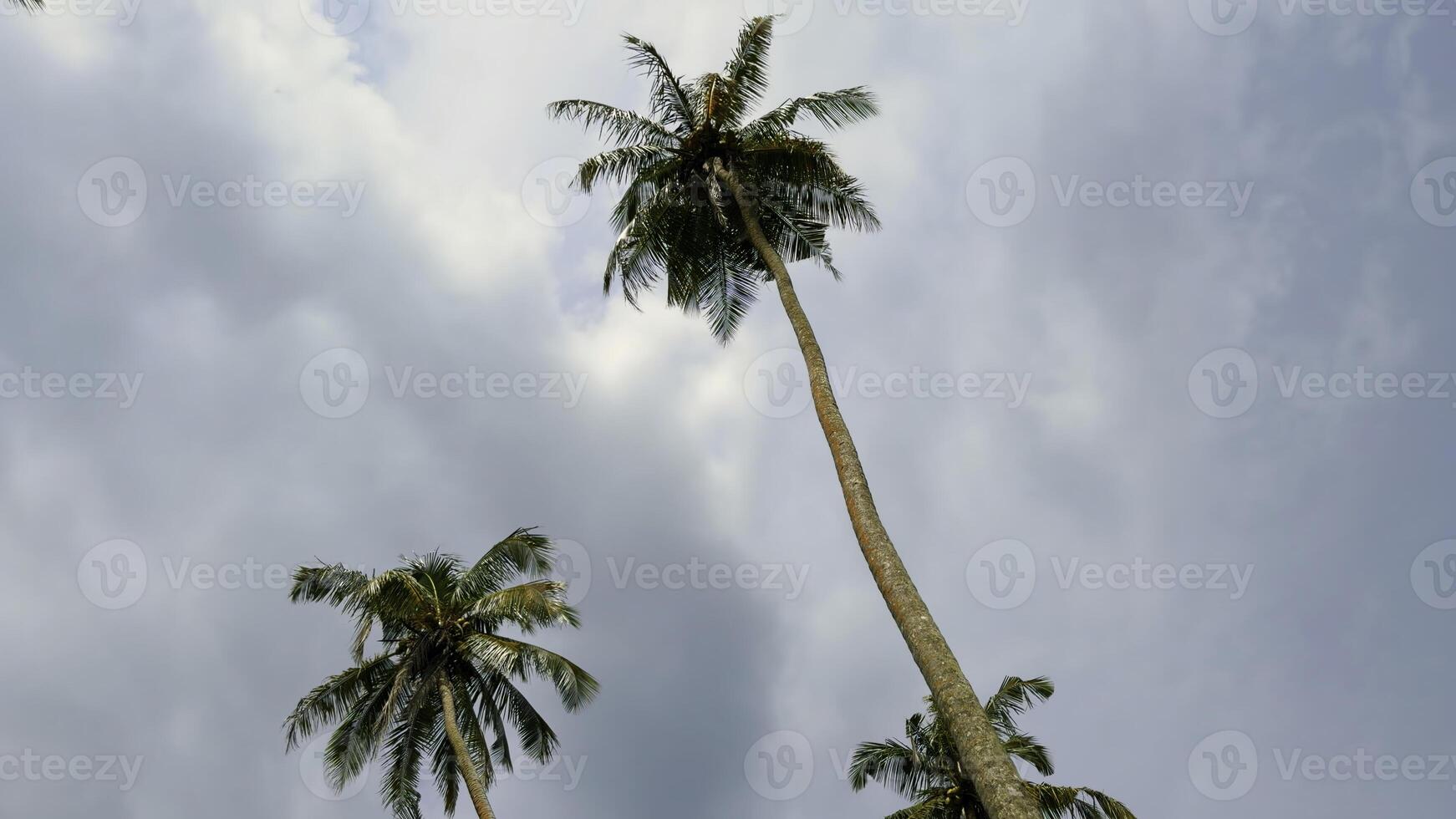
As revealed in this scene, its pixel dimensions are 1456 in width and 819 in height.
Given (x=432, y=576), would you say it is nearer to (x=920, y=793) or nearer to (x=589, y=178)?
(x=589, y=178)

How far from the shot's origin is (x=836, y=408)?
15.4 m

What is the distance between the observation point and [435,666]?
70.7ft

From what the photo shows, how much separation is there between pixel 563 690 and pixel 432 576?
4400mm

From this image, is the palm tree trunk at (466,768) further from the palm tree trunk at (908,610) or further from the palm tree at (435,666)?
the palm tree trunk at (908,610)

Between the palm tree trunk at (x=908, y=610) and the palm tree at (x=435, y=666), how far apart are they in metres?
8.90

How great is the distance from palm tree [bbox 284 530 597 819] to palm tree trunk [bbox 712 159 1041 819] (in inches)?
351

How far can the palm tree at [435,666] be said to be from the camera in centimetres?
2095

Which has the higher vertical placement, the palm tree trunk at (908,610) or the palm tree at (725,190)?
the palm tree at (725,190)

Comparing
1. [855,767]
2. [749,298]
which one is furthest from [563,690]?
[749,298]

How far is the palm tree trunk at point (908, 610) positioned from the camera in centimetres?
968

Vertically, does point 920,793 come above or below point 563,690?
below

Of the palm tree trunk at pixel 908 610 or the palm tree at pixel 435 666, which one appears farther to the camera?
the palm tree at pixel 435 666

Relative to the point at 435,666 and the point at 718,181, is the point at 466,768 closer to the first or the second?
the point at 435,666

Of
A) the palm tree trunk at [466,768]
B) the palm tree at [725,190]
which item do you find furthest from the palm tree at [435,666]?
the palm tree at [725,190]
